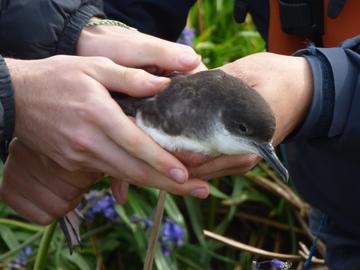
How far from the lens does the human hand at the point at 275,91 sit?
5.86ft

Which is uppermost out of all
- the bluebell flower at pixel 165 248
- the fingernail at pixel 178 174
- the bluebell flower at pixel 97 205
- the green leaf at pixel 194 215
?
the fingernail at pixel 178 174

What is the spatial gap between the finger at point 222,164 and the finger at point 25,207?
465 mm

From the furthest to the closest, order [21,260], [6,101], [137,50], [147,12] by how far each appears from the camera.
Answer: [21,260] < [147,12] < [137,50] < [6,101]

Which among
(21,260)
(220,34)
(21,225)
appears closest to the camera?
(21,260)

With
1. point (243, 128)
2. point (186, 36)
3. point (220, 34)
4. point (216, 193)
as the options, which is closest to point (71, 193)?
point (243, 128)

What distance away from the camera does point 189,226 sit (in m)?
3.25

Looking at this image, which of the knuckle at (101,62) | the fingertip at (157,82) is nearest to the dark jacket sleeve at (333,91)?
the fingertip at (157,82)

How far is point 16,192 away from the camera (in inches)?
81.5

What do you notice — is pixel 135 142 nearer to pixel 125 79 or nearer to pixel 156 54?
pixel 125 79

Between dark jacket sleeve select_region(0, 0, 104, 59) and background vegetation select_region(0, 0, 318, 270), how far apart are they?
0.80 metres

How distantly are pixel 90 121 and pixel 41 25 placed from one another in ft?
1.63

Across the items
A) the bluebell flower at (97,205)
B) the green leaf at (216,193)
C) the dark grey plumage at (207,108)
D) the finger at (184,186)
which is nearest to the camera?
the dark grey plumage at (207,108)

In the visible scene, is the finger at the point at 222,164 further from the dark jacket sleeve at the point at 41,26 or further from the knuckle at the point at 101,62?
the dark jacket sleeve at the point at 41,26

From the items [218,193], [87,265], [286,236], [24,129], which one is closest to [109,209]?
[87,265]
